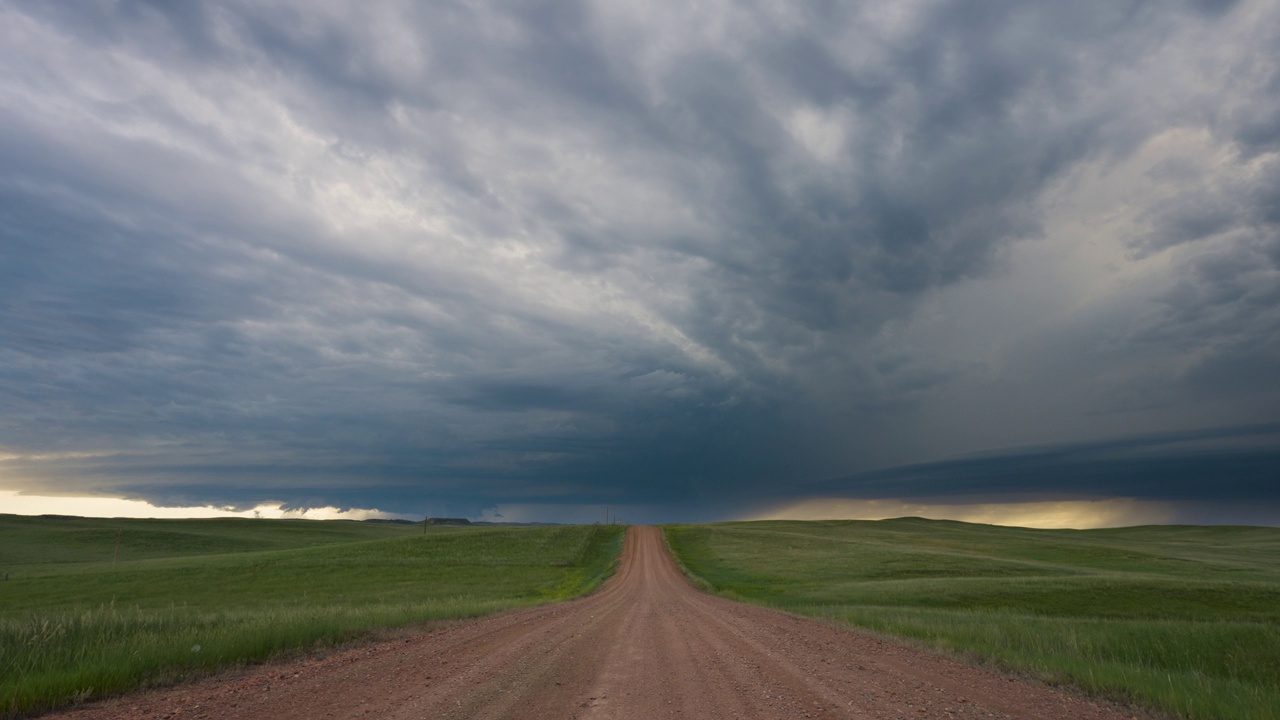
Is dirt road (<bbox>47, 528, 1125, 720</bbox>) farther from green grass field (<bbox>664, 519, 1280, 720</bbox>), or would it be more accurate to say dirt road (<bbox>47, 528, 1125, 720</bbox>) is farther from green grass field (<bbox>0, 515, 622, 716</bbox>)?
green grass field (<bbox>664, 519, 1280, 720</bbox>)

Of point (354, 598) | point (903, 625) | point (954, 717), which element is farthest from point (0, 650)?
point (354, 598)

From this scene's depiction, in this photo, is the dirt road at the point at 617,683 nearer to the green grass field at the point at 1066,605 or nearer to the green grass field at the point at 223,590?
the green grass field at the point at 223,590

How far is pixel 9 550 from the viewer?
6775cm

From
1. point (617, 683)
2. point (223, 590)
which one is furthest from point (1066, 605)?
point (223, 590)

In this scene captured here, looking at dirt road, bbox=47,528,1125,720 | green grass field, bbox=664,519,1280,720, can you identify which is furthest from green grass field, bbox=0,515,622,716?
green grass field, bbox=664,519,1280,720

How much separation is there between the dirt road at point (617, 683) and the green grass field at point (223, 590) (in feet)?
→ 4.40

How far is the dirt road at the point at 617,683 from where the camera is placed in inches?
346

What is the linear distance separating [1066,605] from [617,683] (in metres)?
28.9

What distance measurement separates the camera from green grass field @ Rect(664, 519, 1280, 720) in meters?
12.2

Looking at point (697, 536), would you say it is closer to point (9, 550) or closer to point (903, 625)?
point (903, 625)

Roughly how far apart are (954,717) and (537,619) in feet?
48.1

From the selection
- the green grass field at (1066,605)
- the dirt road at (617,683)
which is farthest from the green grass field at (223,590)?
the green grass field at (1066,605)

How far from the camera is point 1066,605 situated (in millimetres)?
30281

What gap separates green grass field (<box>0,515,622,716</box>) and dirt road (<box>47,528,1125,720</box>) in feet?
4.40
